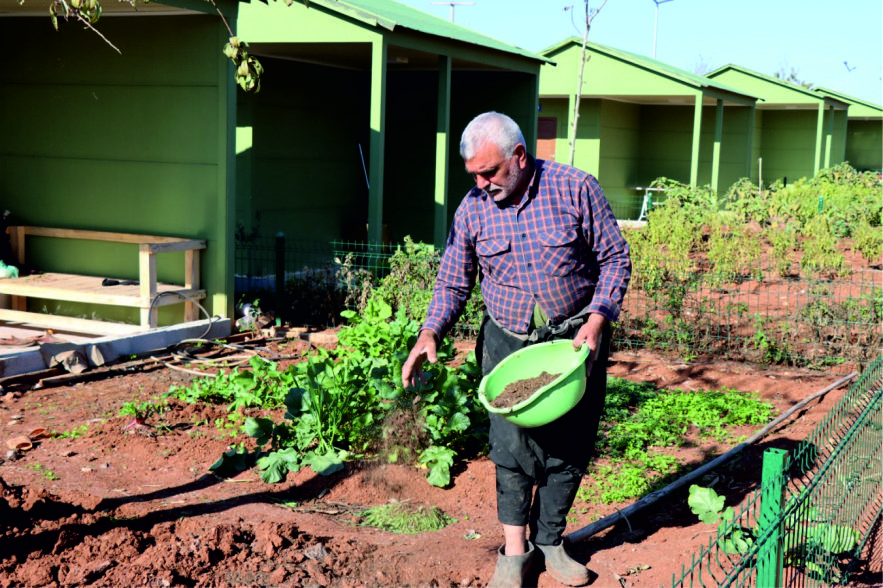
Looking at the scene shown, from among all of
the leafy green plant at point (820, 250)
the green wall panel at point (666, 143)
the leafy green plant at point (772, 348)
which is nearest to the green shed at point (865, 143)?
the green wall panel at point (666, 143)

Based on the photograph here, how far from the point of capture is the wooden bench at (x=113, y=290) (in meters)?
9.12

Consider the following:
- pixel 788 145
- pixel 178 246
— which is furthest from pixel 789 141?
pixel 178 246

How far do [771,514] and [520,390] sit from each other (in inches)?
43.8

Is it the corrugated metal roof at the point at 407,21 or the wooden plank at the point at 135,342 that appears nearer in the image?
the wooden plank at the point at 135,342

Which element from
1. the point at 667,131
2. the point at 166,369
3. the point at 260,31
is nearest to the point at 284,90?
the point at 260,31

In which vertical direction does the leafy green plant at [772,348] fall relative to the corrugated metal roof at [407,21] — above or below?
below

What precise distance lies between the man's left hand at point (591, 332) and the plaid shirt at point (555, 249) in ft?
0.19

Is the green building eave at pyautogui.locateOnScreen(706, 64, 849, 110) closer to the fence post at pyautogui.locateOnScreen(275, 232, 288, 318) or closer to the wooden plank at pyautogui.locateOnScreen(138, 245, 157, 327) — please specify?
the fence post at pyautogui.locateOnScreen(275, 232, 288, 318)

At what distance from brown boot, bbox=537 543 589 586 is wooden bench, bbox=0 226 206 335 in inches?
234

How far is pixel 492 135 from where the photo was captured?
3.91 meters

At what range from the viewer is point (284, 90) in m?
14.1

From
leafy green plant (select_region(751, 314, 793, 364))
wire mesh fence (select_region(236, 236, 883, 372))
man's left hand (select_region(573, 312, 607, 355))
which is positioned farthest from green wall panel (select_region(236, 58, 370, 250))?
man's left hand (select_region(573, 312, 607, 355))

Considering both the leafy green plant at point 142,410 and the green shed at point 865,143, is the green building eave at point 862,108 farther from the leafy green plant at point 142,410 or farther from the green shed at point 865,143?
the leafy green plant at point 142,410

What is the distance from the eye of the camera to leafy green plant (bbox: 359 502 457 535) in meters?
4.92
